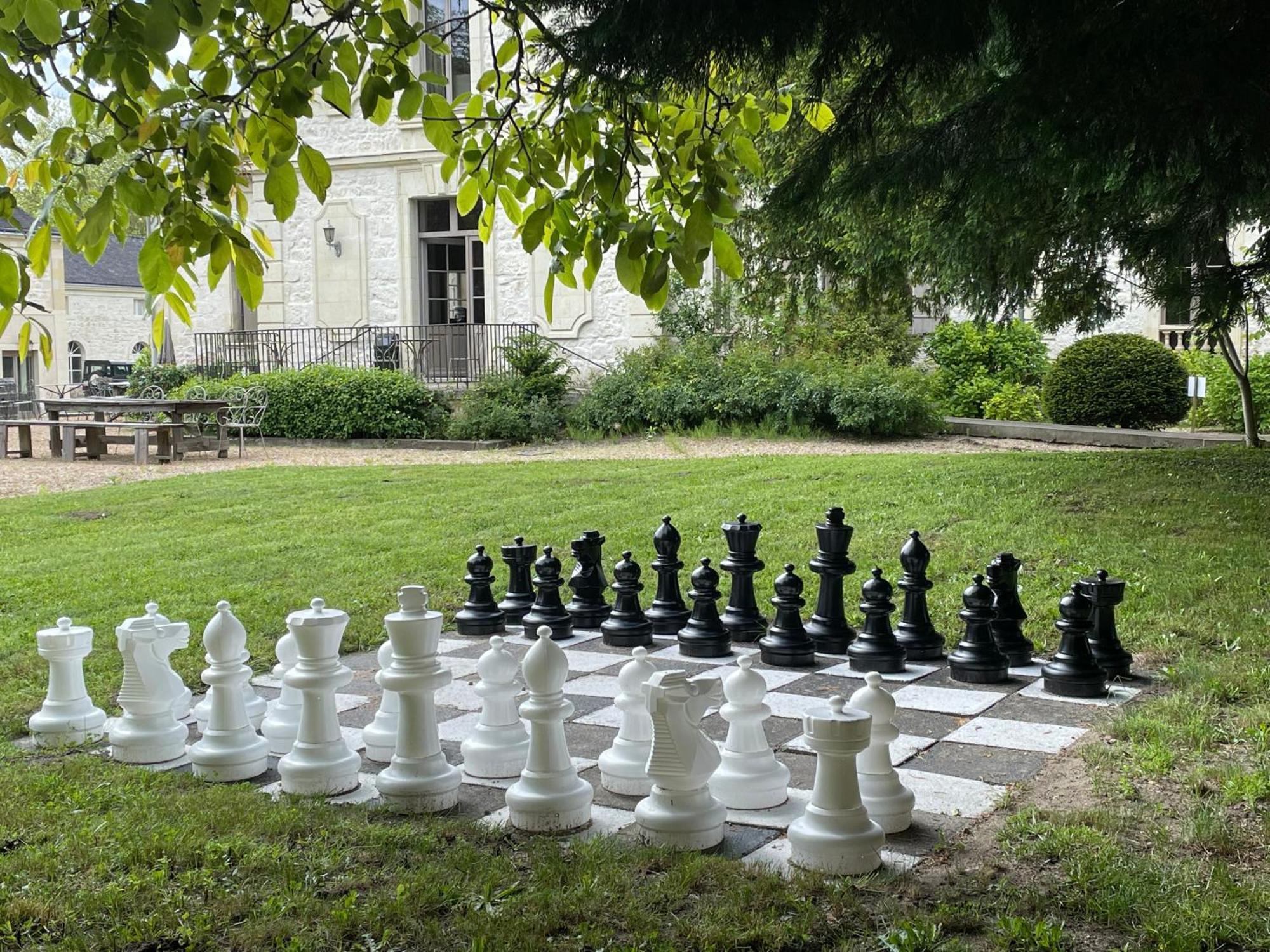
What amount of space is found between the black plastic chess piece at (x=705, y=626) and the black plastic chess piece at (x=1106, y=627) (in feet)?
4.62

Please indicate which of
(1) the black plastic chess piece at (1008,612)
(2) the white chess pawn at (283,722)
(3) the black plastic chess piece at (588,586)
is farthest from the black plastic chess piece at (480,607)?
(1) the black plastic chess piece at (1008,612)

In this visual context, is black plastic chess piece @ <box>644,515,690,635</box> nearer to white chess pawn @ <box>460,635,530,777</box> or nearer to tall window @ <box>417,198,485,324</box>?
white chess pawn @ <box>460,635,530,777</box>

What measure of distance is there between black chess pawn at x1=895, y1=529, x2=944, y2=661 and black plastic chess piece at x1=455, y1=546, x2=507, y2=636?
182 centimetres

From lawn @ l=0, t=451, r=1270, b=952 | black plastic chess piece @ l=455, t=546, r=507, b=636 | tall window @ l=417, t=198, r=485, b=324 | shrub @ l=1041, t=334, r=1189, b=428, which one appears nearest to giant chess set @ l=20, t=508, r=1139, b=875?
lawn @ l=0, t=451, r=1270, b=952

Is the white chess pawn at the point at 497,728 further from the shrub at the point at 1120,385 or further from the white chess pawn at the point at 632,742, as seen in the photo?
the shrub at the point at 1120,385

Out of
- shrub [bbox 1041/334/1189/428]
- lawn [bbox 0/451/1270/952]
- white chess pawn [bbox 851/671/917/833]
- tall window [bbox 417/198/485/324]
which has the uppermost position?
tall window [bbox 417/198/485/324]

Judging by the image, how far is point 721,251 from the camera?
2.63 meters

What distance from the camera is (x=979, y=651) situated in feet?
14.4

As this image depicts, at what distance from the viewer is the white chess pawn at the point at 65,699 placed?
3980 millimetres

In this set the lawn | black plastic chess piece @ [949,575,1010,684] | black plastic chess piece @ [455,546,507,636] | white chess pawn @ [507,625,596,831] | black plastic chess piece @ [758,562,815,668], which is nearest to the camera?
the lawn

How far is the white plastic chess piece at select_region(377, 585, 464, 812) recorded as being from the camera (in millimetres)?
3275

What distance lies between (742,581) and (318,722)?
2.25m

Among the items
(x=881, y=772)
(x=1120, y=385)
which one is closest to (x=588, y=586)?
(x=881, y=772)

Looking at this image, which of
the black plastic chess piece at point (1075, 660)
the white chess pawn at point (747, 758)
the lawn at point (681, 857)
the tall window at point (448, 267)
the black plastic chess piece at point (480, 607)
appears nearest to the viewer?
the lawn at point (681, 857)
